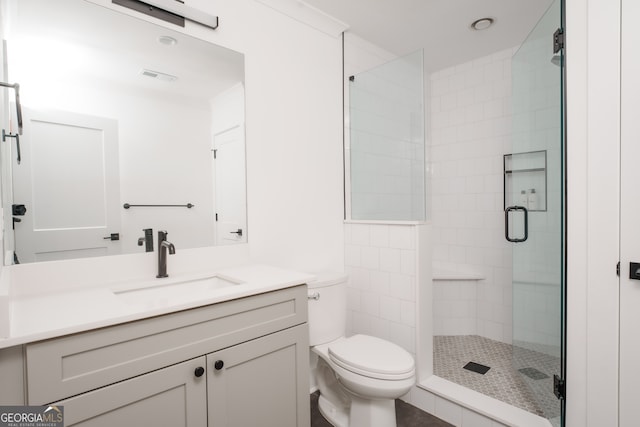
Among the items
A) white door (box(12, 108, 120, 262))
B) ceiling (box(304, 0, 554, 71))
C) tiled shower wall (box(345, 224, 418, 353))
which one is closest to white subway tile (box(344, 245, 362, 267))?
tiled shower wall (box(345, 224, 418, 353))

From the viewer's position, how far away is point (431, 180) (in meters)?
3.38

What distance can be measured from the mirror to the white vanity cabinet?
57 cm

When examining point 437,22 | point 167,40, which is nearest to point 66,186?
point 167,40

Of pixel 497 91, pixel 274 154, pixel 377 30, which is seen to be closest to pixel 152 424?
pixel 274 154

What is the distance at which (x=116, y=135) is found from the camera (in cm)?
144

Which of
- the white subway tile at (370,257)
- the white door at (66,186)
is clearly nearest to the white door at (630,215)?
the white subway tile at (370,257)

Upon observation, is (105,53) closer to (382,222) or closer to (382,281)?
(382,222)

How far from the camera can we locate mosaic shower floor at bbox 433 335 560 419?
172 centimetres

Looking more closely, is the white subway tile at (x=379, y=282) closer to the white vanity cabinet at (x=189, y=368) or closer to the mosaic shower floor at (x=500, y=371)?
the mosaic shower floor at (x=500, y=371)

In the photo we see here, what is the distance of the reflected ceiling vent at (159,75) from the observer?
5.05 ft

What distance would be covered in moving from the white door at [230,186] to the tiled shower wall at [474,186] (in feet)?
6.68

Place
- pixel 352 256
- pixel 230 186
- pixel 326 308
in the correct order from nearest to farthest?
1. pixel 230 186
2. pixel 326 308
3. pixel 352 256

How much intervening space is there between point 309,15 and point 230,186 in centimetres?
126

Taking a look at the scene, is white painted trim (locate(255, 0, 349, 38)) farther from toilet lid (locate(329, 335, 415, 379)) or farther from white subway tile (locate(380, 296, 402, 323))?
toilet lid (locate(329, 335, 415, 379))
